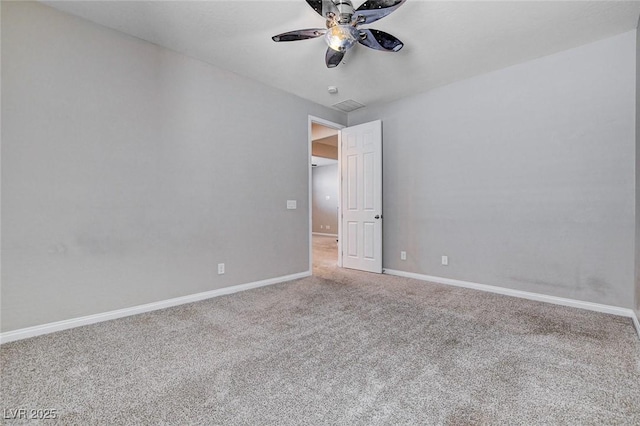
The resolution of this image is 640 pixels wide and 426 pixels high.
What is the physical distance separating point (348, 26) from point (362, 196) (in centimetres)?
272

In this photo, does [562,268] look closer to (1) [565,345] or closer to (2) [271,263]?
(1) [565,345]

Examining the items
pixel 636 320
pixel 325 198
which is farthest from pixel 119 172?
pixel 325 198

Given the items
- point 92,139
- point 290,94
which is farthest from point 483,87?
point 92,139

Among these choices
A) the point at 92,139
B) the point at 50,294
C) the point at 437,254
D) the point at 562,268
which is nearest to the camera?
the point at 50,294

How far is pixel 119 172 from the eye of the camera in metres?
2.66

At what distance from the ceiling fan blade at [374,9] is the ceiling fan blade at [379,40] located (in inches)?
6.0

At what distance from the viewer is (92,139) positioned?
2.53 meters

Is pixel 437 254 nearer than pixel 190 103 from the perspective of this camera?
No

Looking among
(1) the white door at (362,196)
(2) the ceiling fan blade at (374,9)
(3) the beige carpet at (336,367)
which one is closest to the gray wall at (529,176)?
(1) the white door at (362,196)

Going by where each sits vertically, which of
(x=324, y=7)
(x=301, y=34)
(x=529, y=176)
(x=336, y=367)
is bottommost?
(x=336, y=367)

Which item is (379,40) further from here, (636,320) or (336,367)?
(636,320)

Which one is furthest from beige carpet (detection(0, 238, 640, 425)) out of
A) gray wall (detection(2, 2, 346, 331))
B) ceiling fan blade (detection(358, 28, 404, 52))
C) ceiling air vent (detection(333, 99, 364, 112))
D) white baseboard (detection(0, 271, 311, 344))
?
ceiling air vent (detection(333, 99, 364, 112))

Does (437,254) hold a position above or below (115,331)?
above

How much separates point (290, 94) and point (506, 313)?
11.9 feet
